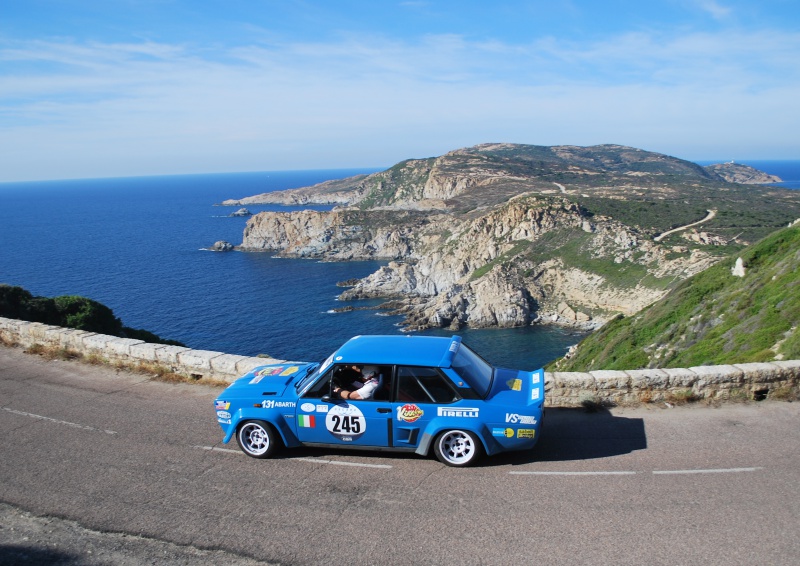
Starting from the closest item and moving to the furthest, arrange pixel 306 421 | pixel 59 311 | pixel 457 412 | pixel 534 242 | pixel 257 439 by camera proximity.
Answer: pixel 457 412 → pixel 306 421 → pixel 257 439 → pixel 59 311 → pixel 534 242

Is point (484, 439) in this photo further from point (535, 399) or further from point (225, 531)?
point (225, 531)

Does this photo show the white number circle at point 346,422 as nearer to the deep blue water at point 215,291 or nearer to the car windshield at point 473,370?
the car windshield at point 473,370

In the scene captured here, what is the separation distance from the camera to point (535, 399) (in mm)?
7074

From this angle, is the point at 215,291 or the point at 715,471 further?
the point at 215,291

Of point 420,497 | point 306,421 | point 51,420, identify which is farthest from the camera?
point 51,420

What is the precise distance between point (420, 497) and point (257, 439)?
2465 mm

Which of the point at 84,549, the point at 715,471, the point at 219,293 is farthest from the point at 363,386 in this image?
the point at 219,293

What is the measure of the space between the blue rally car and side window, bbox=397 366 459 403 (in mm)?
12

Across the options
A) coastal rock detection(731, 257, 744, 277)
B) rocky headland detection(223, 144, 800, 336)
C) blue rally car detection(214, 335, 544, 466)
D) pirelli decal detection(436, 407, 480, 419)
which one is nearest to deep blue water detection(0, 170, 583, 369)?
rocky headland detection(223, 144, 800, 336)

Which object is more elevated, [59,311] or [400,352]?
[400,352]

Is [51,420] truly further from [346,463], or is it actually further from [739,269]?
[739,269]

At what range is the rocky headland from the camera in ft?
233

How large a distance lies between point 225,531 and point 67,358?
8.65 meters

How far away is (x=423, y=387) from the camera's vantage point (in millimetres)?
6977
